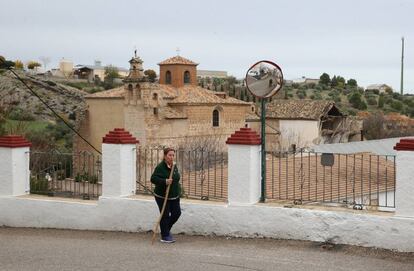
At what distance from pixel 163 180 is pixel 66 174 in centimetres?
352

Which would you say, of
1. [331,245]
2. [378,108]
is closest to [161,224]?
[331,245]

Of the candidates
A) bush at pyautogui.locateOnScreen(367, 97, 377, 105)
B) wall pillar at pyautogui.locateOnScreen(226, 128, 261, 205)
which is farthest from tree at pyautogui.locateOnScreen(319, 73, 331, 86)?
wall pillar at pyautogui.locateOnScreen(226, 128, 261, 205)

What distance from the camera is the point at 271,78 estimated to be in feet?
27.9

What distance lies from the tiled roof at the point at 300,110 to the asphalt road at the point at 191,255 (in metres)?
46.9

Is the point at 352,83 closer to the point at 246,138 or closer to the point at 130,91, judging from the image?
the point at 130,91

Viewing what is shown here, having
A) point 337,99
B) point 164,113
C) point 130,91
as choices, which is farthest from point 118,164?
point 337,99

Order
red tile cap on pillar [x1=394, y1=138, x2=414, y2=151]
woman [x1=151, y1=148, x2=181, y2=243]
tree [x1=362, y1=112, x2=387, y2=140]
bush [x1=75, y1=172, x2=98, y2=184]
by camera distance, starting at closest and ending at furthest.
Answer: red tile cap on pillar [x1=394, y1=138, x2=414, y2=151] < woman [x1=151, y1=148, x2=181, y2=243] < bush [x1=75, y1=172, x2=98, y2=184] < tree [x1=362, y1=112, x2=387, y2=140]

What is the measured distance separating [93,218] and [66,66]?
123m

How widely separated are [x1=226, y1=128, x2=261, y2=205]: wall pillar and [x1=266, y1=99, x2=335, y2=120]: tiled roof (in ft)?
153

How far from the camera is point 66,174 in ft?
36.2

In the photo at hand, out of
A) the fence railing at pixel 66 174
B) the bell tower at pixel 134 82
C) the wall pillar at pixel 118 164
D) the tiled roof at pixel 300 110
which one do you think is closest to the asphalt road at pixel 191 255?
the wall pillar at pixel 118 164

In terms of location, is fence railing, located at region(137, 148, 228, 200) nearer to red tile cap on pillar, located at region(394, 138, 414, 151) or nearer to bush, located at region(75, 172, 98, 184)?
bush, located at region(75, 172, 98, 184)

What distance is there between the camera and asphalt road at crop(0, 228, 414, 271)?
22.9ft

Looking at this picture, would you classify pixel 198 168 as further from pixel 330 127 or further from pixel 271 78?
pixel 330 127
